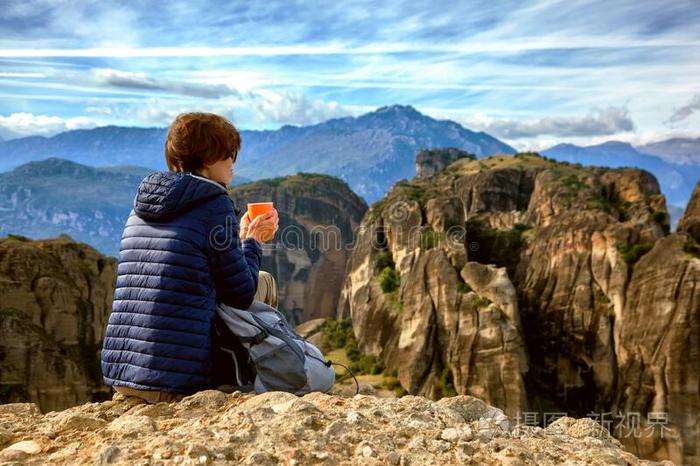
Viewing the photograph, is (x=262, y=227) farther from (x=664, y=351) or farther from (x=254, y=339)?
(x=664, y=351)

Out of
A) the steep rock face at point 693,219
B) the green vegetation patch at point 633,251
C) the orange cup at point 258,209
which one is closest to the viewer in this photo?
the orange cup at point 258,209

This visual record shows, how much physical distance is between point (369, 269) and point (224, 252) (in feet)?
159

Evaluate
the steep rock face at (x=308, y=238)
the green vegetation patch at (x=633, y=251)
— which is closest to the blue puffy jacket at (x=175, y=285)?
the green vegetation patch at (x=633, y=251)

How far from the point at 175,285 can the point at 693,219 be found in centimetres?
4030

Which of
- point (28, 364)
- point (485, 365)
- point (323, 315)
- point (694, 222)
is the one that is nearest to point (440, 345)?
point (485, 365)

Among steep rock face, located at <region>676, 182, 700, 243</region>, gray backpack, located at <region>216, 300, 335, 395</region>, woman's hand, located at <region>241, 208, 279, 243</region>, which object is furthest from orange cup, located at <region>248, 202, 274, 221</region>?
steep rock face, located at <region>676, 182, 700, 243</region>

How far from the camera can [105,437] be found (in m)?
4.81

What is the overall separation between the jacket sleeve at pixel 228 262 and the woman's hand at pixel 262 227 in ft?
1.51

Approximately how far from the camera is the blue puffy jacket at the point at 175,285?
5578 mm

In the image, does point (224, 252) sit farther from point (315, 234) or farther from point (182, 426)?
point (315, 234)

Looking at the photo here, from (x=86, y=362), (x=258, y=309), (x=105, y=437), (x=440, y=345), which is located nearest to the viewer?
(x=105, y=437)

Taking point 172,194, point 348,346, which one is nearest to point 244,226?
point 172,194

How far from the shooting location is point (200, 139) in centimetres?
585

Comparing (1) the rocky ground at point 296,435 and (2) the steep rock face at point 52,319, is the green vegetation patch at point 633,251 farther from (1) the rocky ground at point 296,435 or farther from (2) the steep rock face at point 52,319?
(1) the rocky ground at point 296,435
